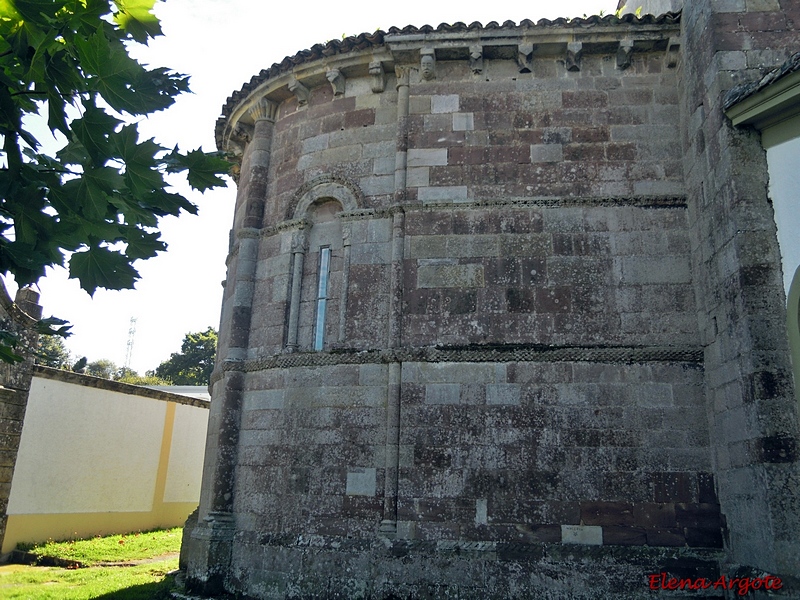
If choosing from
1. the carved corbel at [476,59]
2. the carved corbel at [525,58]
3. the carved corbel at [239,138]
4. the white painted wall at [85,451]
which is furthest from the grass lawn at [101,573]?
the carved corbel at [525,58]

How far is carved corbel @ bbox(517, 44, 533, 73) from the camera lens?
8477 mm

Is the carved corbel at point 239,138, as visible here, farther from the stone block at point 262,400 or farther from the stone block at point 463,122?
the stone block at point 262,400

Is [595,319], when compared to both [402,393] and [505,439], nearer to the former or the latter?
[505,439]

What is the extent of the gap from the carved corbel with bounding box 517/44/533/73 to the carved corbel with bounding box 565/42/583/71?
18.5 inches

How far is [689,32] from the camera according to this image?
8.05 m

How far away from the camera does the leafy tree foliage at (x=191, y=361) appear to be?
3916cm

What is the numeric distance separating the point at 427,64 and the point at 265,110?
2.63 metres

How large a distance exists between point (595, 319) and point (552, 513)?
2.26 metres

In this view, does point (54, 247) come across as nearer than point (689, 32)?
Yes

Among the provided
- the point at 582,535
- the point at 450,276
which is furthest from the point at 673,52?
the point at 582,535

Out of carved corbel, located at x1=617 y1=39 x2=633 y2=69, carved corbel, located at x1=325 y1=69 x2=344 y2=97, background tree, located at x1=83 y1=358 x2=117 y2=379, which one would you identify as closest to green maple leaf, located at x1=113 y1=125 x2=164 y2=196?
carved corbel, located at x1=325 y1=69 x2=344 y2=97

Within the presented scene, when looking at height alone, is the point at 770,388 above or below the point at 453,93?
below

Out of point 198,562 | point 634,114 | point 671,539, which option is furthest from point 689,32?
point 198,562

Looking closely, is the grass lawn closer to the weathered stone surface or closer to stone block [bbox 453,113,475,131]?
the weathered stone surface
